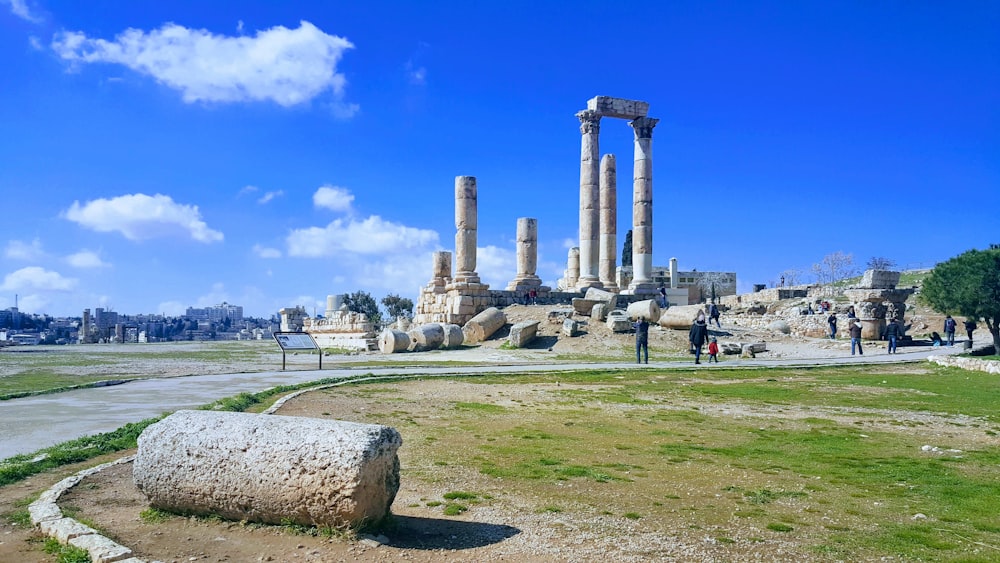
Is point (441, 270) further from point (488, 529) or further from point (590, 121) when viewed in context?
point (488, 529)

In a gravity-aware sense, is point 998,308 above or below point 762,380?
above

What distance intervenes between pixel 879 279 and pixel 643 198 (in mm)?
13139

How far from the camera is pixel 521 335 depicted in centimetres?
3117

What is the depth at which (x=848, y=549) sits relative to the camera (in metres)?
5.63

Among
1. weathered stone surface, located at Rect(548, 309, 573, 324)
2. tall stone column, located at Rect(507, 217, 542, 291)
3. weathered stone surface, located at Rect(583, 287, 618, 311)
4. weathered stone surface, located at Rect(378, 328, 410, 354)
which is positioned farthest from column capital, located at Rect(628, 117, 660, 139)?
weathered stone surface, located at Rect(378, 328, 410, 354)

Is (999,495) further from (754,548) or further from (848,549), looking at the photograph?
(754,548)

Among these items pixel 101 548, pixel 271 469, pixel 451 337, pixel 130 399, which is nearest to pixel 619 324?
pixel 451 337

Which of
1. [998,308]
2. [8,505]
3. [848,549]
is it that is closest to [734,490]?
[848,549]

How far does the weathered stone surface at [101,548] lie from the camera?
515 centimetres

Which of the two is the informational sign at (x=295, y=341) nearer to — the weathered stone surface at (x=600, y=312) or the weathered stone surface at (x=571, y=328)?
the weathered stone surface at (x=571, y=328)

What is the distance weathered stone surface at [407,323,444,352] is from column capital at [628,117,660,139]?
16125 mm

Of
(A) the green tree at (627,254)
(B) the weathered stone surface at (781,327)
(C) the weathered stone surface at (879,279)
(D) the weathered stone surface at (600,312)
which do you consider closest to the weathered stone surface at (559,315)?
(D) the weathered stone surface at (600,312)

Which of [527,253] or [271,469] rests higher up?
[527,253]

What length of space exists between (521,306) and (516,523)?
31.7 meters
